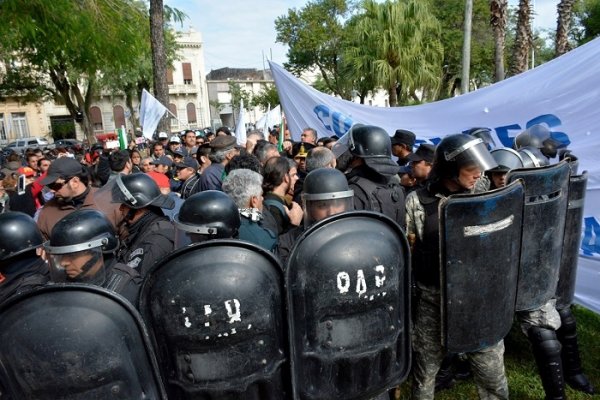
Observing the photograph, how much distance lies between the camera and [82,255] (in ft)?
6.16

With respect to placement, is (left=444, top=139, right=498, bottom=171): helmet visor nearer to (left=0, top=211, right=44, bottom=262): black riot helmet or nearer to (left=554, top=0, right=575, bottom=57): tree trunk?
(left=0, top=211, right=44, bottom=262): black riot helmet

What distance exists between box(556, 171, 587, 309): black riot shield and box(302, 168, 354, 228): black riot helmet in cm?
160

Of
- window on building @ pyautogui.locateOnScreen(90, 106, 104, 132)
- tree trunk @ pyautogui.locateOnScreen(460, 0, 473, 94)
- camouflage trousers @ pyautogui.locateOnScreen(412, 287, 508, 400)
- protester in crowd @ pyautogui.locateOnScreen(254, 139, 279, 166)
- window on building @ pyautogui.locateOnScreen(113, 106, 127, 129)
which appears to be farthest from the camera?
window on building @ pyautogui.locateOnScreen(90, 106, 104, 132)

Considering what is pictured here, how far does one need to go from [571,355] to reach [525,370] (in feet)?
1.43

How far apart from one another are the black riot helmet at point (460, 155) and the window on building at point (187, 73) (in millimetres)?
59604

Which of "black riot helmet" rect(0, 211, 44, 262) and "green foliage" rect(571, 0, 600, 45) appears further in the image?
"green foliage" rect(571, 0, 600, 45)

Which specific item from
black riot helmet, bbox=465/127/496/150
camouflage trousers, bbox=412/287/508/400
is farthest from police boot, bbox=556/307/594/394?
black riot helmet, bbox=465/127/496/150

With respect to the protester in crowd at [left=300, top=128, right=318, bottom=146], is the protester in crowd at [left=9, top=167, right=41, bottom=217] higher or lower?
lower

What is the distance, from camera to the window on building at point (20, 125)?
4519 cm

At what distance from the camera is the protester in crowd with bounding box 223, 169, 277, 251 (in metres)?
2.63

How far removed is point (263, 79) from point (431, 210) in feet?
246

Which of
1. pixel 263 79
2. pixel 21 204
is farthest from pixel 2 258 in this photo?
pixel 263 79

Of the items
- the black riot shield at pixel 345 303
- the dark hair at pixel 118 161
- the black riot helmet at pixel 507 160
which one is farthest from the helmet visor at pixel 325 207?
the dark hair at pixel 118 161

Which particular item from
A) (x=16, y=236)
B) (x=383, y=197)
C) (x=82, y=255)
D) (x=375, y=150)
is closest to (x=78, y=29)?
(x=16, y=236)
